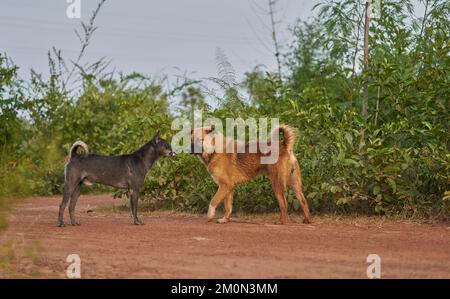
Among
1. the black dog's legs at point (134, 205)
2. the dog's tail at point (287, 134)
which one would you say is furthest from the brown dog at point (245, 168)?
the black dog's legs at point (134, 205)

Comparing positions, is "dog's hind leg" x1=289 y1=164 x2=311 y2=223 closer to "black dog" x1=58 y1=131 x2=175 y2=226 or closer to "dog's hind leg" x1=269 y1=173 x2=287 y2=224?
"dog's hind leg" x1=269 y1=173 x2=287 y2=224

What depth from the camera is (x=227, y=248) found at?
821 centimetres

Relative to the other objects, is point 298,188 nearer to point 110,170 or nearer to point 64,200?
point 110,170

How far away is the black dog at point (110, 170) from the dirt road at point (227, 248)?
1.42ft

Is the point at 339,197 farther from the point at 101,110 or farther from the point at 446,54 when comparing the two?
the point at 101,110

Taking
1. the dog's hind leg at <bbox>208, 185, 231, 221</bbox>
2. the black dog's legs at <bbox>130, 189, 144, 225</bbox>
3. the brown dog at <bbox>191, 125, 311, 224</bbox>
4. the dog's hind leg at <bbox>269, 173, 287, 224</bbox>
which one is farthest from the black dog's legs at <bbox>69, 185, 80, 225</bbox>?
the dog's hind leg at <bbox>269, 173, 287, 224</bbox>

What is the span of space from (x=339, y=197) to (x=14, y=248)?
525 centimetres

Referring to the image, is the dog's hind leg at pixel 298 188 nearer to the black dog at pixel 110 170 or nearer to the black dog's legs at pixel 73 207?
the black dog at pixel 110 170

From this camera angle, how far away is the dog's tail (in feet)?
35.1

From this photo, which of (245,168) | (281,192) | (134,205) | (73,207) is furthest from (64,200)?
(281,192)

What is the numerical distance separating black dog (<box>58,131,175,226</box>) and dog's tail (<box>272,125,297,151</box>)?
5.34 ft

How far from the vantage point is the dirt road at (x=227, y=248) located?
6801 mm

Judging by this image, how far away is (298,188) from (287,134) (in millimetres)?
864

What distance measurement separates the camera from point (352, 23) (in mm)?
13258
